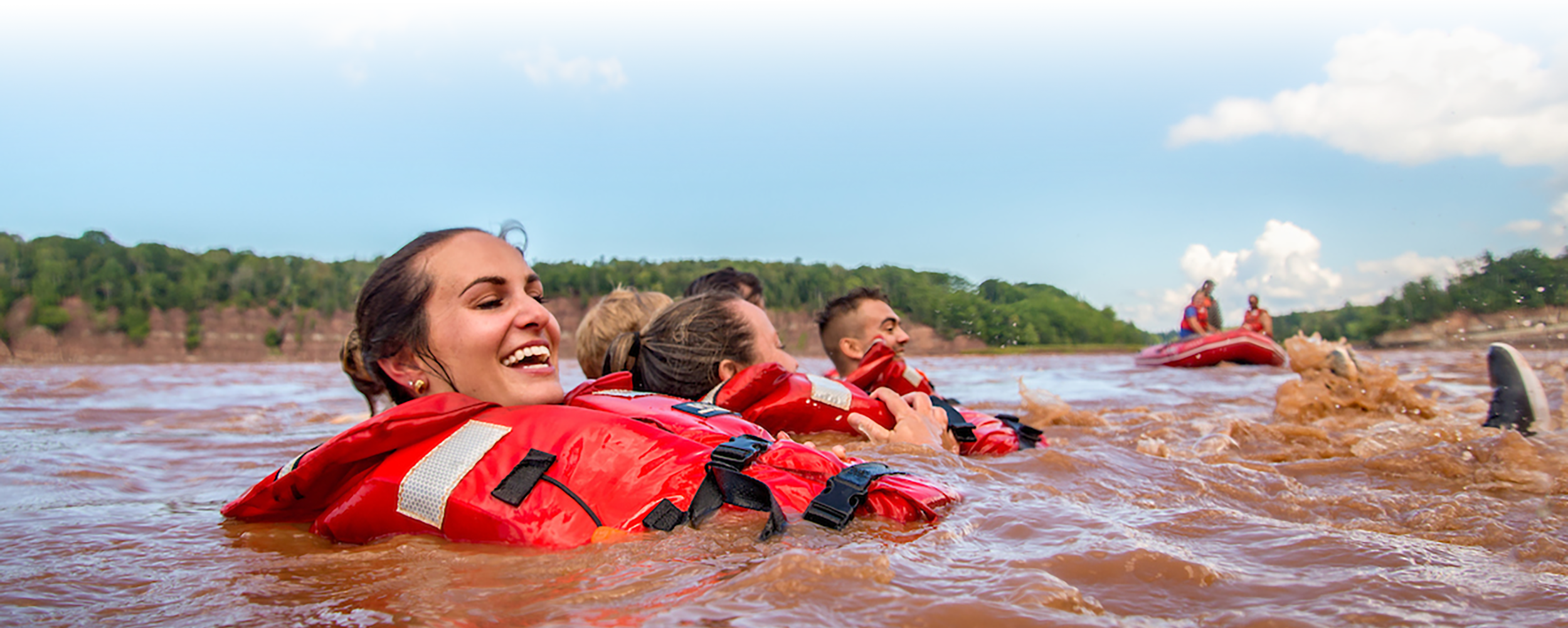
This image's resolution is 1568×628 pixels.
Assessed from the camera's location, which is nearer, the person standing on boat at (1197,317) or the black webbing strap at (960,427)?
the black webbing strap at (960,427)

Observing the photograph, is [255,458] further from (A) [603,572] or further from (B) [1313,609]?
(B) [1313,609]

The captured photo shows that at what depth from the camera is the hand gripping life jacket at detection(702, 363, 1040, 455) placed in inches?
135

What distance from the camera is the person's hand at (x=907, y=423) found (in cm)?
349

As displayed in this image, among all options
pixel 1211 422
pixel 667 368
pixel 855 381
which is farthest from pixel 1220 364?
pixel 667 368

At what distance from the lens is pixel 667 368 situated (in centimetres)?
398

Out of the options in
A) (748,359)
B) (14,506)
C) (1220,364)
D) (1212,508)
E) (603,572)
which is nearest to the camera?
(603,572)

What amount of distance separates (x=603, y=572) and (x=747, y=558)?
0.29 meters

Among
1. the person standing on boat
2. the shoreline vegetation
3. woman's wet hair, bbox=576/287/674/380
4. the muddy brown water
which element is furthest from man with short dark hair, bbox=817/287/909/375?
the person standing on boat

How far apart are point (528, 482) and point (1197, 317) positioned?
20.8 meters

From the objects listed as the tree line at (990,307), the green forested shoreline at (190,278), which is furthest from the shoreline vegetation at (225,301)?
the tree line at (990,307)

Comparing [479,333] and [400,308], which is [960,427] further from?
[400,308]

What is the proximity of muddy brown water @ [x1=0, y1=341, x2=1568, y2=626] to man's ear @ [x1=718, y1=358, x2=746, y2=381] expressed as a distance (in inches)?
34.8

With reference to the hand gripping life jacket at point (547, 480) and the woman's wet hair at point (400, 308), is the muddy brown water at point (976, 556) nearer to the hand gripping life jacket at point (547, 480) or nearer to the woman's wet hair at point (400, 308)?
the hand gripping life jacket at point (547, 480)

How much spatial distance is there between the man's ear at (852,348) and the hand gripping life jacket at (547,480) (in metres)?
3.68
